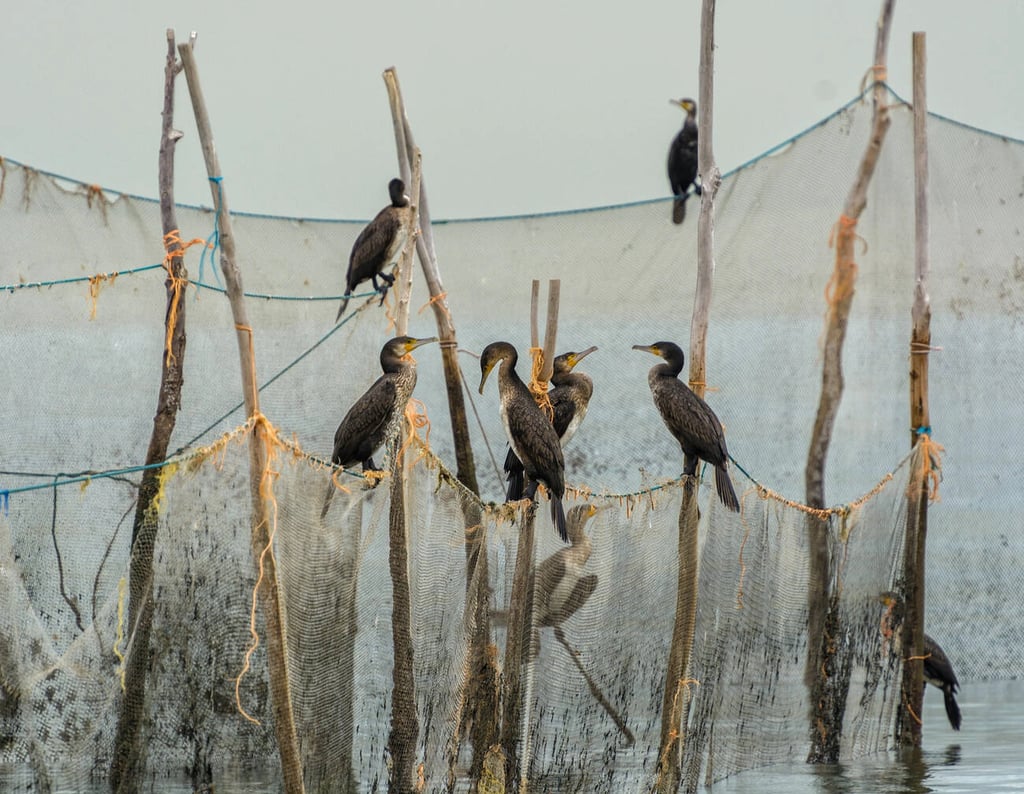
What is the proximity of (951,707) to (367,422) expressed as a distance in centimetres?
386

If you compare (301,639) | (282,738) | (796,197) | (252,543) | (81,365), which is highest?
(796,197)

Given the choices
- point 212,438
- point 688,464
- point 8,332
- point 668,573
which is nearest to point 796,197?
point 688,464

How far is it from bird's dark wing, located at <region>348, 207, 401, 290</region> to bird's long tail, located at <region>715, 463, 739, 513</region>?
81.3 inches

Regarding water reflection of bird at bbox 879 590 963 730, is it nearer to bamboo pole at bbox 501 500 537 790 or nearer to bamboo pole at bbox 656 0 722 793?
bamboo pole at bbox 656 0 722 793

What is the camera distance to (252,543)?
12.9 feet

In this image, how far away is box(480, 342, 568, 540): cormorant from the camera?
182 inches

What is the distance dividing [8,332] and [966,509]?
15.8 ft

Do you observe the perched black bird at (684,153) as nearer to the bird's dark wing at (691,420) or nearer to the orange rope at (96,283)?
the bird's dark wing at (691,420)

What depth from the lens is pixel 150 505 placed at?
3900mm

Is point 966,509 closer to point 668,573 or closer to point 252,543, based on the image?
point 668,573

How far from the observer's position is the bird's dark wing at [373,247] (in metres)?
6.18

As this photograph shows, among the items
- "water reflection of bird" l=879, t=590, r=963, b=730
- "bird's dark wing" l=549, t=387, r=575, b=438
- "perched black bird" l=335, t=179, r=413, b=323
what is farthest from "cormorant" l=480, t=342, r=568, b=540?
"water reflection of bird" l=879, t=590, r=963, b=730

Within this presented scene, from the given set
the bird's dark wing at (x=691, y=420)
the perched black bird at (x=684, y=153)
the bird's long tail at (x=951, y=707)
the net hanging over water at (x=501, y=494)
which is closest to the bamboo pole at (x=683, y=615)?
the net hanging over water at (x=501, y=494)

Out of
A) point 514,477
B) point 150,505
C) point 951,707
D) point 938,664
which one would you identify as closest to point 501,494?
point 514,477
